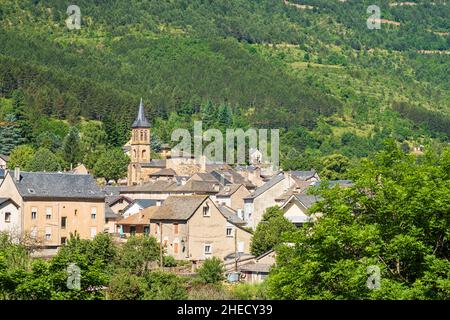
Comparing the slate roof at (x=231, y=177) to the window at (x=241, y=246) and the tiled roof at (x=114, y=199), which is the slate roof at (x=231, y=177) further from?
the window at (x=241, y=246)

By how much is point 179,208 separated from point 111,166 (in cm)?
4555

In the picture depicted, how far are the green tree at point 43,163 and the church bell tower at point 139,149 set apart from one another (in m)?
7.85

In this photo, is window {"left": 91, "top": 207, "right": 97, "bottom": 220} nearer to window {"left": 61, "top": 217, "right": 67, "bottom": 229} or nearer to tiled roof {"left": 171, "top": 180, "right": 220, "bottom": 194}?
window {"left": 61, "top": 217, "right": 67, "bottom": 229}

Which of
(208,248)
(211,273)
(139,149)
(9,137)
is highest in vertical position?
(9,137)

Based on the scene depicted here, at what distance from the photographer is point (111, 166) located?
Answer: 10650 centimetres

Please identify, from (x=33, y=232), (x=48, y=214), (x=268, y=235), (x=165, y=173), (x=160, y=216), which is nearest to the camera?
(x=268, y=235)

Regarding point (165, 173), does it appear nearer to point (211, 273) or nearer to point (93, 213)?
point (93, 213)

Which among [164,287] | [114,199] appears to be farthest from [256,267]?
[114,199]

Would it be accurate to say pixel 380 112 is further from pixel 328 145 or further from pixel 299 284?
pixel 299 284

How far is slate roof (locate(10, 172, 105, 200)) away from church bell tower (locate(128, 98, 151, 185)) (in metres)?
37.3

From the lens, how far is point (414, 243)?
22.8 meters

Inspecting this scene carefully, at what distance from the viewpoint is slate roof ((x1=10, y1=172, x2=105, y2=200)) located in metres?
64.2

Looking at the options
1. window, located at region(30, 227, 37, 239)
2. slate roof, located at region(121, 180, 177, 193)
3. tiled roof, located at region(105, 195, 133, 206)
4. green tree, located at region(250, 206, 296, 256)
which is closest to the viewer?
green tree, located at region(250, 206, 296, 256)

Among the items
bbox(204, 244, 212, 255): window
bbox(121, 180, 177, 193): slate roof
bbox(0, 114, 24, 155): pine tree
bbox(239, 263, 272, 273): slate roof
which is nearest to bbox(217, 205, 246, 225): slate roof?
bbox(204, 244, 212, 255): window
